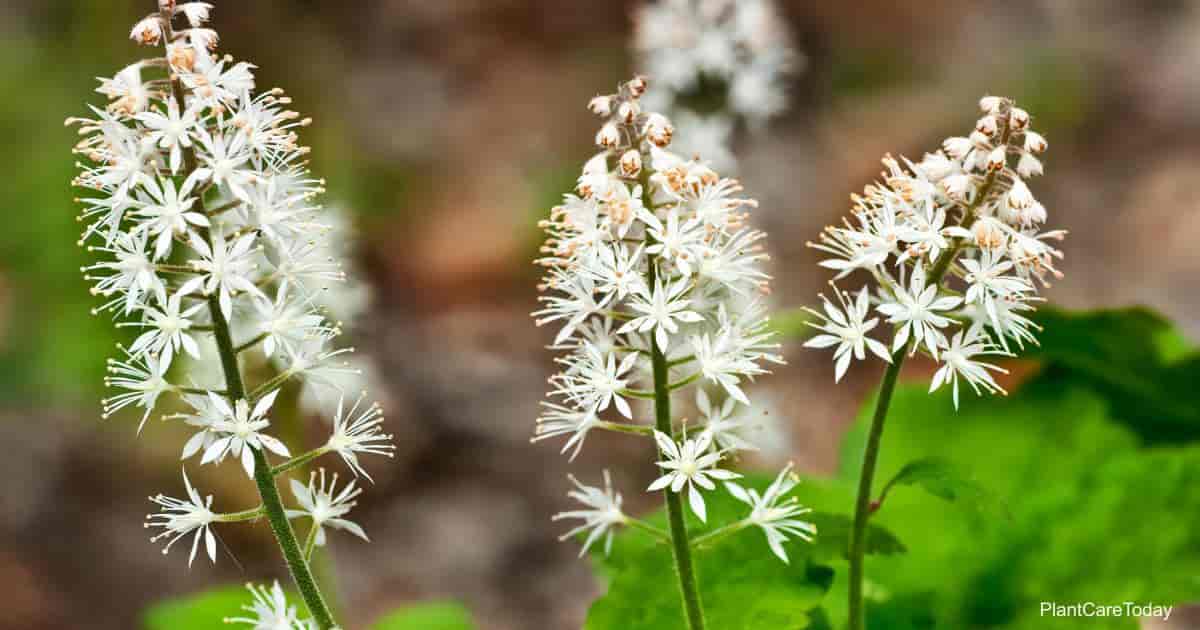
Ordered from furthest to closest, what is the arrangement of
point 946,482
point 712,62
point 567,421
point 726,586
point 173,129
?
point 712,62
point 726,586
point 567,421
point 946,482
point 173,129

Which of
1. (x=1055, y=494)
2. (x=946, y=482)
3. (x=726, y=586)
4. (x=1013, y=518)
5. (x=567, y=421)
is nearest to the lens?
(x=946, y=482)

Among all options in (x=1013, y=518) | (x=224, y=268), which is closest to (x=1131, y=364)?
(x=1013, y=518)

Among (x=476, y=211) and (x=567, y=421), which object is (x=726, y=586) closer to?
(x=567, y=421)

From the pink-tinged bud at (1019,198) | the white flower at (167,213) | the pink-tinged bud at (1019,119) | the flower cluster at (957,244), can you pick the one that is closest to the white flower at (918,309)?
Result: the flower cluster at (957,244)

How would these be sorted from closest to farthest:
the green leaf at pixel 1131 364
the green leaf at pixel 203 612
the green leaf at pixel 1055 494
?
the green leaf at pixel 1055 494 → the green leaf at pixel 1131 364 → the green leaf at pixel 203 612

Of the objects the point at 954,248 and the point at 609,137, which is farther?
the point at 954,248

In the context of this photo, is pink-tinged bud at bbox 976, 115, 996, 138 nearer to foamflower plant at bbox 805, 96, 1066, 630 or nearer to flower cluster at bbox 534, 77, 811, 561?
foamflower plant at bbox 805, 96, 1066, 630

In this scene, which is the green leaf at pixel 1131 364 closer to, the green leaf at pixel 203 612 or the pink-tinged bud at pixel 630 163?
the pink-tinged bud at pixel 630 163
